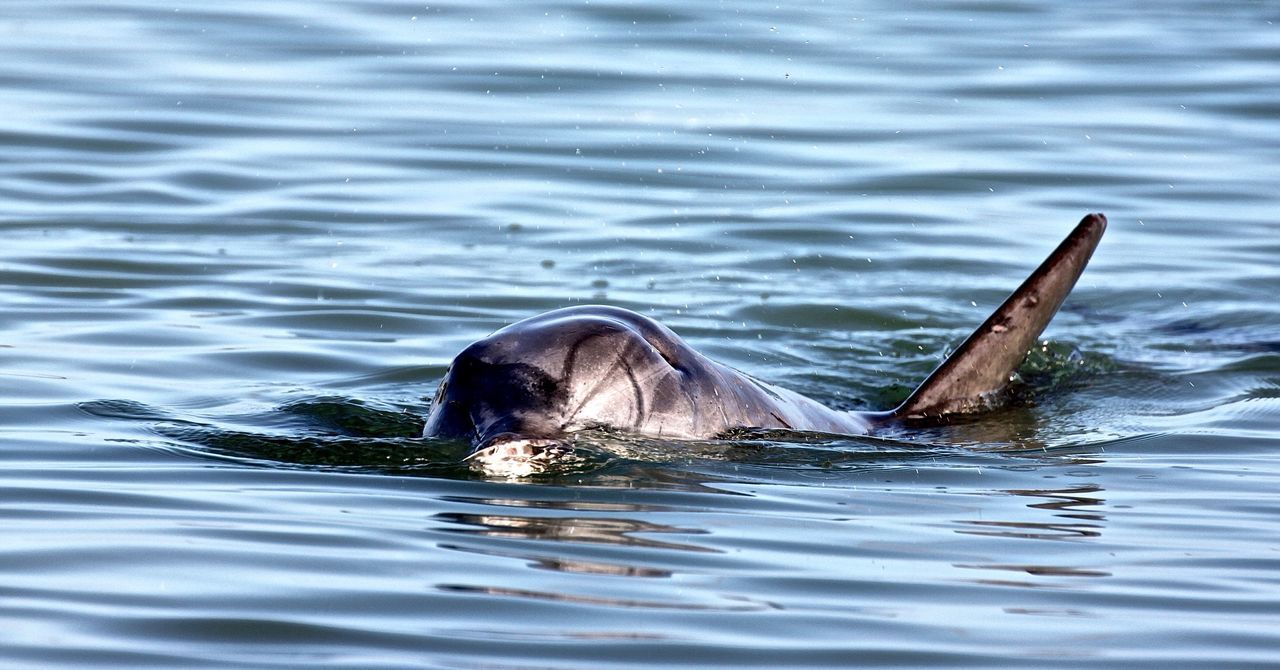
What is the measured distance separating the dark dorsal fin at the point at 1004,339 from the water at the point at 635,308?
0.15m

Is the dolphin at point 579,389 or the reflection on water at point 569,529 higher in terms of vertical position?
the dolphin at point 579,389

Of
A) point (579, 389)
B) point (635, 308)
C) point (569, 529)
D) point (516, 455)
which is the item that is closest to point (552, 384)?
point (579, 389)

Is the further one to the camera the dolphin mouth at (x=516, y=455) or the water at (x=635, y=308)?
the dolphin mouth at (x=516, y=455)

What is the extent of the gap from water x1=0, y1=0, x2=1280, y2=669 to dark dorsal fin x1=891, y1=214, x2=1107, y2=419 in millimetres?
145

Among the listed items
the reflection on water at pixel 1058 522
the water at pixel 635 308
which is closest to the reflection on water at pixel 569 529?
the water at pixel 635 308

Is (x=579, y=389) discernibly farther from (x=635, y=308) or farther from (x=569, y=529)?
(x=635, y=308)

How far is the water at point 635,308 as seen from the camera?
4277mm

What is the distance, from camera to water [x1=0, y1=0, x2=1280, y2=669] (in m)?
4.28

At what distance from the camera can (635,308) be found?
9.48 metres

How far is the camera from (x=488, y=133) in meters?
13.6

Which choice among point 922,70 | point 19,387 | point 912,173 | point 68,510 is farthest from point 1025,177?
point 68,510

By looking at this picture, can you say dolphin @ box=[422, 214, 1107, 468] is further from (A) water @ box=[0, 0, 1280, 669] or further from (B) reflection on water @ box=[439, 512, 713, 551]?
(B) reflection on water @ box=[439, 512, 713, 551]

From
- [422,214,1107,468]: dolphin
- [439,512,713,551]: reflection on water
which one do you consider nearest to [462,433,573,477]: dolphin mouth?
[422,214,1107,468]: dolphin

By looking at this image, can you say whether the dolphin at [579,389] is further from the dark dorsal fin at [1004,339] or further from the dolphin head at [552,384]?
the dark dorsal fin at [1004,339]
